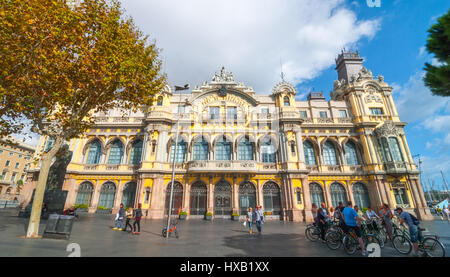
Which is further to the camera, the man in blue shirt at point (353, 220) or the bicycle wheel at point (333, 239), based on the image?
the bicycle wheel at point (333, 239)

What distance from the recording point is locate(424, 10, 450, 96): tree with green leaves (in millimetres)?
5141

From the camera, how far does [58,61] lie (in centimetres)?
955

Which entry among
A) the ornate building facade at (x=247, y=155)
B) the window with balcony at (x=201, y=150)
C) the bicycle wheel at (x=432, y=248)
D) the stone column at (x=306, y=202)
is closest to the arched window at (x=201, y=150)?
the window with balcony at (x=201, y=150)

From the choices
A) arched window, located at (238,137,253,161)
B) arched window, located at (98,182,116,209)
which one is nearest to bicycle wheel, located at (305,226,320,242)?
arched window, located at (238,137,253,161)

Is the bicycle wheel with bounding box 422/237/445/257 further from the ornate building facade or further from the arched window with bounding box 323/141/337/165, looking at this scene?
the arched window with bounding box 323/141/337/165

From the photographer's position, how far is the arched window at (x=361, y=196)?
23203 mm

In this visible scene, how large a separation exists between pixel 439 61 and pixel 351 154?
74.4 feet

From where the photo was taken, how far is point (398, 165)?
22.8 metres

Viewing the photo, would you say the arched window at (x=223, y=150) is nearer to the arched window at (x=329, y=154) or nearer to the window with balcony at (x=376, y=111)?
the arched window at (x=329, y=154)

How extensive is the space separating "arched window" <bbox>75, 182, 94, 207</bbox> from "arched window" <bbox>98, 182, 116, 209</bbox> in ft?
4.45

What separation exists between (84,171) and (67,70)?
58.5ft

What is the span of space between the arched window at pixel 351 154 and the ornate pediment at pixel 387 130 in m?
3.22
